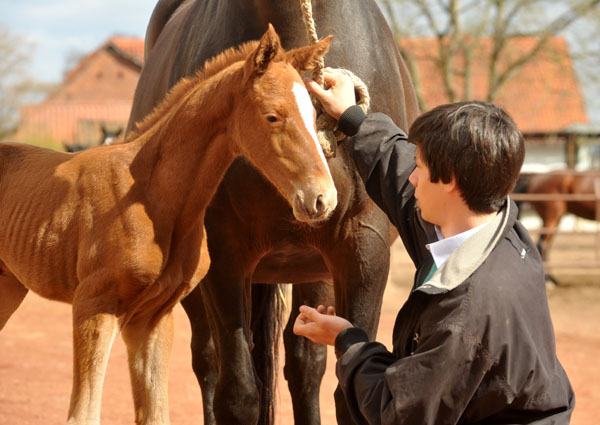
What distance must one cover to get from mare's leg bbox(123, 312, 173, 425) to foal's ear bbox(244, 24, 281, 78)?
0.97 m

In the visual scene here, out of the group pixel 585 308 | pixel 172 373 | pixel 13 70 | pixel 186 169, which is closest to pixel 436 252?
pixel 186 169

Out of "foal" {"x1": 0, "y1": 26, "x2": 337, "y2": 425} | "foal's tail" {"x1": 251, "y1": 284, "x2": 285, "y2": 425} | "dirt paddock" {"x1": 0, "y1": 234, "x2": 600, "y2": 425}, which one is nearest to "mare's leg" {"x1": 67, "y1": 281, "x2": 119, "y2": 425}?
"foal" {"x1": 0, "y1": 26, "x2": 337, "y2": 425}

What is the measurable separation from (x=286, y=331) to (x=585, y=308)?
25.8ft

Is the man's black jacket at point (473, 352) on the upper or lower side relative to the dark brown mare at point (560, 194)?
upper

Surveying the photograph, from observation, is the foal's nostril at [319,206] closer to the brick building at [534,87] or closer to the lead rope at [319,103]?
the lead rope at [319,103]

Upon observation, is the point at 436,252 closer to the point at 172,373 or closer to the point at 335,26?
the point at 335,26

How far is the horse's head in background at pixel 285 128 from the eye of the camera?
245 centimetres

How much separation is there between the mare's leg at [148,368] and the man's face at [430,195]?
1.31 meters

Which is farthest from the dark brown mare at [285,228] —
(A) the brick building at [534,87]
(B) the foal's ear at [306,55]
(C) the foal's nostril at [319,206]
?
(A) the brick building at [534,87]

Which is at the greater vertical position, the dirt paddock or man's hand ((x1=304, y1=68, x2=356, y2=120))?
man's hand ((x1=304, y1=68, x2=356, y2=120))

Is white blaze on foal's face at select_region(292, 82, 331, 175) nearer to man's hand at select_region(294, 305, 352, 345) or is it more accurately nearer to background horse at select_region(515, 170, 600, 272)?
man's hand at select_region(294, 305, 352, 345)

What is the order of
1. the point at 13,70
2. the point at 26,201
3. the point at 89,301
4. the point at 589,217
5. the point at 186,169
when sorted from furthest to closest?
the point at 13,70
the point at 589,217
the point at 26,201
the point at 186,169
the point at 89,301

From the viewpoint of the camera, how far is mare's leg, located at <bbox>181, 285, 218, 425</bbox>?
4.16 metres

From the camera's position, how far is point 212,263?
10.5ft
